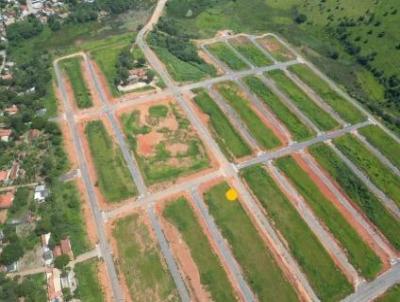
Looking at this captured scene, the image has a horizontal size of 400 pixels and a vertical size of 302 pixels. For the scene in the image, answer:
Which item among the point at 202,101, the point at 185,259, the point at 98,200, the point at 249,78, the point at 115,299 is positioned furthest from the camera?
the point at 249,78

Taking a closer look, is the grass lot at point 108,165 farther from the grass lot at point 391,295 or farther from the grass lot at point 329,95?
the grass lot at point 329,95

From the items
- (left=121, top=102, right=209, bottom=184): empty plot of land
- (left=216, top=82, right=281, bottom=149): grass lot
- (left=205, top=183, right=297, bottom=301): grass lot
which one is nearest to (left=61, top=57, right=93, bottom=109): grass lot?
(left=121, top=102, right=209, bottom=184): empty plot of land

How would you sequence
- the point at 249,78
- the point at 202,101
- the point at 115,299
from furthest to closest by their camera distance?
the point at 249,78, the point at 202,101, the point at 115,299

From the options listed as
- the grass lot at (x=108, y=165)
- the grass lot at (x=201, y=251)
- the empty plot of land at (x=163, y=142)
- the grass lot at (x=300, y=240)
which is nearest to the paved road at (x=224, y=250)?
the grass lot at (x=201, y=251)

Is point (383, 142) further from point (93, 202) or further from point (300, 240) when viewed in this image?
point (93, 202)

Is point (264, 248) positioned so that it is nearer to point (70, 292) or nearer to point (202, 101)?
point (70, 292)

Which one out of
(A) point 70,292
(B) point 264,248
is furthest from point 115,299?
(B) point 264,248

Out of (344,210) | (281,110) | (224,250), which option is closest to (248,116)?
(281,110)
